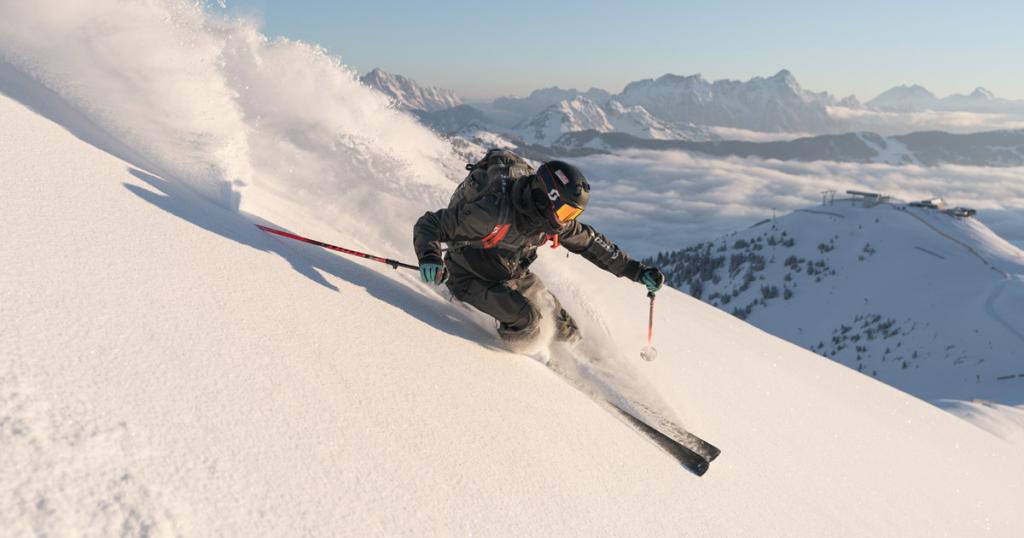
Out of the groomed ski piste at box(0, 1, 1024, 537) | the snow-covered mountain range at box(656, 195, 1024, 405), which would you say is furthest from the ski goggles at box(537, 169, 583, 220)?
the snow-covered mountain range at box(656, 195, 1024, 405)

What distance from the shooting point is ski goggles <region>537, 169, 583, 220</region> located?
500 centimetres

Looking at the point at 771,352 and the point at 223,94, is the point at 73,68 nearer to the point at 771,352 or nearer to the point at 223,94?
the point at 223,94

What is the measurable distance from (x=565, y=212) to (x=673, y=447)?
216 cm

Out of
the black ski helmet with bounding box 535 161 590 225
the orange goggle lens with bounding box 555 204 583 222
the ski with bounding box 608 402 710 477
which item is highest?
the black ski helmet with bounding box 535 161 590 225

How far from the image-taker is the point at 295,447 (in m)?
2.62

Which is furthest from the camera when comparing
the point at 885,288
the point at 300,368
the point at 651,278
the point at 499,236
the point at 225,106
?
the point at 885,288

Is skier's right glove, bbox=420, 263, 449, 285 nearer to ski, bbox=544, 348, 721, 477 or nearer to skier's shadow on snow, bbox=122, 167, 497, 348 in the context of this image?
skier's shadow on snow, bbox=122, 167, 497, 348

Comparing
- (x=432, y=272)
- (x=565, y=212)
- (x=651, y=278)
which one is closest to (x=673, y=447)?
(x=651, y=278)

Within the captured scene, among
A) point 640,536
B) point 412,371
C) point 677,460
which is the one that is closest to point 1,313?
point 412,371

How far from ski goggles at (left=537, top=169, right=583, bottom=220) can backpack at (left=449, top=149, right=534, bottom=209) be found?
0.46 metres

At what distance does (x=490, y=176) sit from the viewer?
545 centimetres

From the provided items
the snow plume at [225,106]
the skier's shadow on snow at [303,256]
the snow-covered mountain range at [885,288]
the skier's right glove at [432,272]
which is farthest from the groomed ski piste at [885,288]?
the skier's right glove at [432,272]

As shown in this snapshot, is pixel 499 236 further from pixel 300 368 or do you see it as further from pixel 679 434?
pixel 300 368

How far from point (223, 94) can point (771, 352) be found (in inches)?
333
